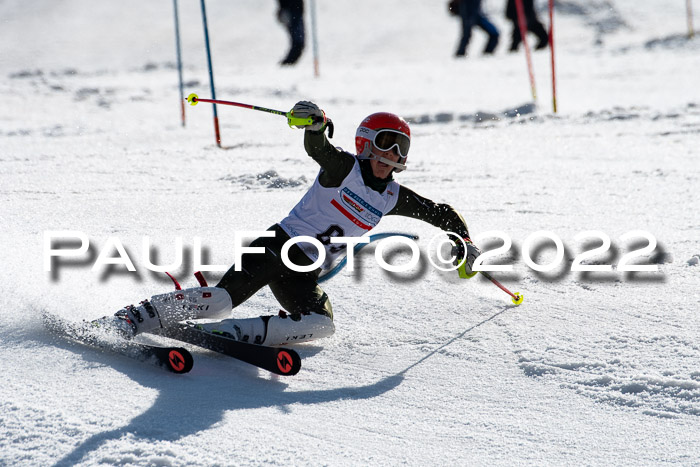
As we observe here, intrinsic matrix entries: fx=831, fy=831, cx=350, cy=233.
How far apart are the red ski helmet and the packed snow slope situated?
80 centimetres

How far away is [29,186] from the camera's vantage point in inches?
246

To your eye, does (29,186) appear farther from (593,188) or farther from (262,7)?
(262,7)

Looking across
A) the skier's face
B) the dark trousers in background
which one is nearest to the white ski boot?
the skier's face

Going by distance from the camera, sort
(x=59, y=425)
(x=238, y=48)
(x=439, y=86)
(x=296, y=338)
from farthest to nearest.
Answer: (x=238, y=48) → (x=439, y=86) → (x=296, y=338) → (x=59, y=425)

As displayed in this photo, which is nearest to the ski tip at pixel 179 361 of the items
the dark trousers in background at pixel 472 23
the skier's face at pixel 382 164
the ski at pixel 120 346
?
the ski at pixel 120 346

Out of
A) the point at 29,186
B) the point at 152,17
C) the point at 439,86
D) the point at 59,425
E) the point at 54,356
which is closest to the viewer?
the point at 59,425

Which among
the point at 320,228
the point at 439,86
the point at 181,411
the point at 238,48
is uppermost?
the point at 238,48

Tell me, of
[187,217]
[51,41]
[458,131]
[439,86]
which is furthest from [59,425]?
[51,41]

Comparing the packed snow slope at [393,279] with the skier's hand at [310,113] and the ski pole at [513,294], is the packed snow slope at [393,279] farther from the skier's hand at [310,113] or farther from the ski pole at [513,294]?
the skier's hand at [310,113]

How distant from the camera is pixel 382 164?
3746 mm

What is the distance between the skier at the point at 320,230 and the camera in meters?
3.47

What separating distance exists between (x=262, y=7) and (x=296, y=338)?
17.7m

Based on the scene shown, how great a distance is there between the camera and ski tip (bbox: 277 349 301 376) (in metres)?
3.12

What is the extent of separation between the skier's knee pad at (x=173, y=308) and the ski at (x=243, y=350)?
0.20 ft
